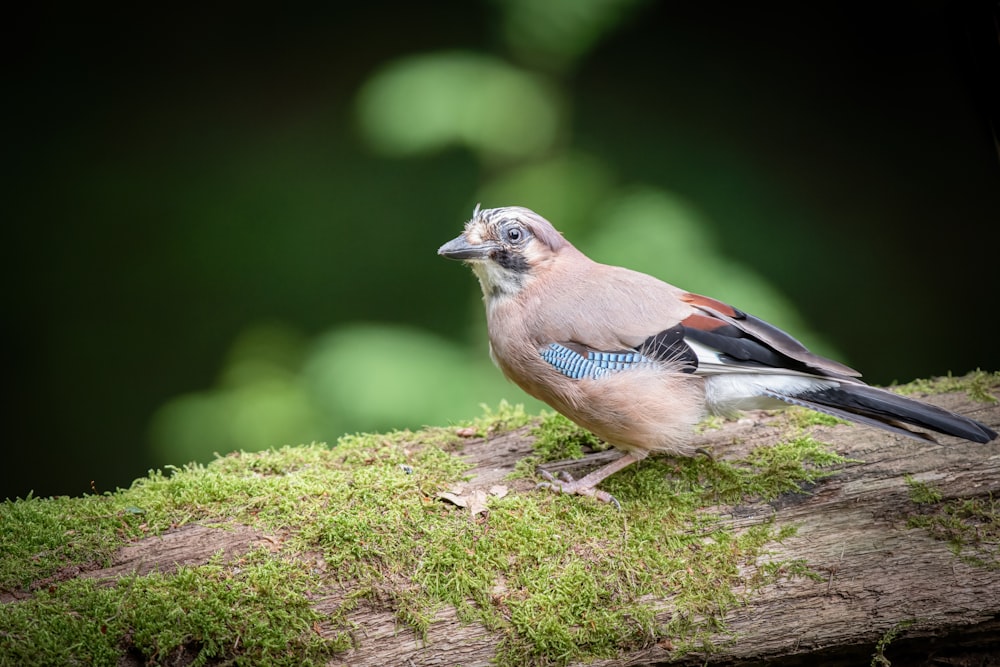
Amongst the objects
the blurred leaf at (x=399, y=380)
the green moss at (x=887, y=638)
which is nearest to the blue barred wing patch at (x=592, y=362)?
the green moss at (x=887, y=638)

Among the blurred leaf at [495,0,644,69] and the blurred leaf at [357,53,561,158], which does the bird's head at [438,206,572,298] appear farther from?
the blurred leaf at [495,0,644,69]

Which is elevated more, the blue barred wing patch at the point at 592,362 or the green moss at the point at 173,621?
the blue barred wing patch at the point at 592,362

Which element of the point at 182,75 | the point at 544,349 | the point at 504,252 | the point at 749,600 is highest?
the point at 182,75

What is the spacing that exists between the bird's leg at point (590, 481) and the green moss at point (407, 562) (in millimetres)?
62

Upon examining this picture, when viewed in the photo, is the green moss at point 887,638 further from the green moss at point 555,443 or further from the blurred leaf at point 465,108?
the blurred leaf at point 465,108

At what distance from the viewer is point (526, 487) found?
135 inches

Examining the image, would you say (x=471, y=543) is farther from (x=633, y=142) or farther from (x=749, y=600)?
(x=633, y=142)

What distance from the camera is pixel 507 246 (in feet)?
11.8

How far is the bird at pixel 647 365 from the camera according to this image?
128 inches

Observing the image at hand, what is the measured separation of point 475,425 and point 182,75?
3.81 meters

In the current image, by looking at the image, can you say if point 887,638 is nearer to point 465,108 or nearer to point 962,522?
point 962,522

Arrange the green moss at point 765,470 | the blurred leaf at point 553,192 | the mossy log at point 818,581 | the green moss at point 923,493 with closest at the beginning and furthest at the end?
the mossy log at point 818,581 < the green moss at point 923,493 < the green moss at point 765,470 < the blurred leaf at point 553,192

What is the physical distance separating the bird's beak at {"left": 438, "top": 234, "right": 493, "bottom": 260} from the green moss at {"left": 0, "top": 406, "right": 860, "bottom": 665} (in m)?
0.88

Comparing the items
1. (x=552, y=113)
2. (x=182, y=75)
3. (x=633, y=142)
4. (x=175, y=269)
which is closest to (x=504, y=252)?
(x=552, y=113)
